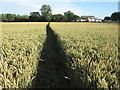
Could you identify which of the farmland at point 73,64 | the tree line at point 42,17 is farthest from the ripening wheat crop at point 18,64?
the tree line at point 42,17

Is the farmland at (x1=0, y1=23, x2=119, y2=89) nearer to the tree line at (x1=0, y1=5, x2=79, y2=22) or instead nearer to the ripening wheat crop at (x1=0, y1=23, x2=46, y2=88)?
the ripening wheat crop at (x1=0, y1=23, x2=46, y2=88)

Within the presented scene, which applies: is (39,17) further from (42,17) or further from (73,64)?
(73,64)

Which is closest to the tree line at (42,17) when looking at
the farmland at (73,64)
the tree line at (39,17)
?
the tree line at (39,17)

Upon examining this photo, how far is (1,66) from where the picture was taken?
10.7 feet

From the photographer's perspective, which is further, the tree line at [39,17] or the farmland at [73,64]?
the tree line at [39,17]

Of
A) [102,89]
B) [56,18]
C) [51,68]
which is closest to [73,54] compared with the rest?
[102,89]

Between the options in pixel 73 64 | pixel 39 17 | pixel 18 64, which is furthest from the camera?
pixel 39 17

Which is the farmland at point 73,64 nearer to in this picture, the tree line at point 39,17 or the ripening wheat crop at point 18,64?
the ripening wheat crop at point 18,64

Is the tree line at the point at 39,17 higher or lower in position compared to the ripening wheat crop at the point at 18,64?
higher

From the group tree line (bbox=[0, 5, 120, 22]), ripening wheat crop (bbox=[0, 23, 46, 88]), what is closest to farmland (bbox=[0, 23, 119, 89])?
ripening wheat crop (bbox=[0, 23, 46, 88])

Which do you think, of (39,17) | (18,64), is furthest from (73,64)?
(39,17)

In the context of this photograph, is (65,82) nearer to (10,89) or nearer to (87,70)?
(87,70)

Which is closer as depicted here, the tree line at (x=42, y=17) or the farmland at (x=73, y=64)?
the farmland at (x=73, y=64)

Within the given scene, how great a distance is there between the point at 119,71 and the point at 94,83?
73cm
